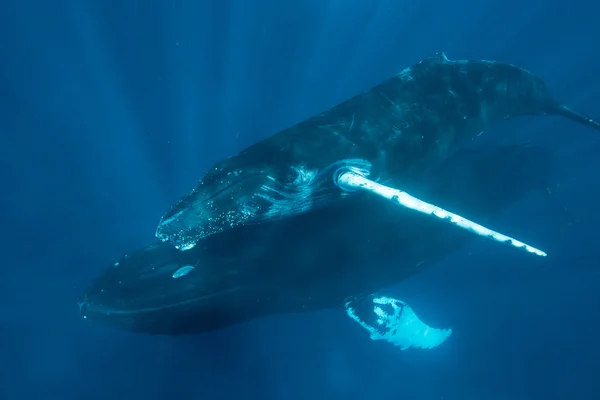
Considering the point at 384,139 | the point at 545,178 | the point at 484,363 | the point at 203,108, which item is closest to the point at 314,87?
the point at 203,108

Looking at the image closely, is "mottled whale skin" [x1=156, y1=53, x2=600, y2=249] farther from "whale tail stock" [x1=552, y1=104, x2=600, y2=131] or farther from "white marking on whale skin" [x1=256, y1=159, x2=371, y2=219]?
"whale tail stock" [x1=552, y1=104, x2=600, y2=131]

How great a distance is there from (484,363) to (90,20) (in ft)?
52.7

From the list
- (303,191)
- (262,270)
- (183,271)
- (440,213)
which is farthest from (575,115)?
(183,271)

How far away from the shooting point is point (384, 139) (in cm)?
624

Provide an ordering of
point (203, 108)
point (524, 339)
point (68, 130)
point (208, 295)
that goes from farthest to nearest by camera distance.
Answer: point (524, 339)
point (203, 108)
point (68, 130)
point (208, 295)

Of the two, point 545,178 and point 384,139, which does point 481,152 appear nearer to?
point 545,178

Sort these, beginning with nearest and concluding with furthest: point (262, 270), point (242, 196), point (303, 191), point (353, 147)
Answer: point (242, 196), point (303, 191), point (353, 147), point (262, 270)

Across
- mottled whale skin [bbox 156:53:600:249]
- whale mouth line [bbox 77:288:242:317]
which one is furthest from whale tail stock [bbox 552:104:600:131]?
whale mouth line [bbox 77:288:242:317]

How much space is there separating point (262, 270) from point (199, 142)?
5.29m

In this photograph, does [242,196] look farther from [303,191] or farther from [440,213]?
[440,213]

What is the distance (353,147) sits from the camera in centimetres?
584

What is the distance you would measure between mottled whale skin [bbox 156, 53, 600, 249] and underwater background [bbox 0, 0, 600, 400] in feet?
14.9

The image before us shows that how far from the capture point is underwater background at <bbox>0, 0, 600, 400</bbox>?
9.70 m

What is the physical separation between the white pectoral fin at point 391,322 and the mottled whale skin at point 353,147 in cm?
425
